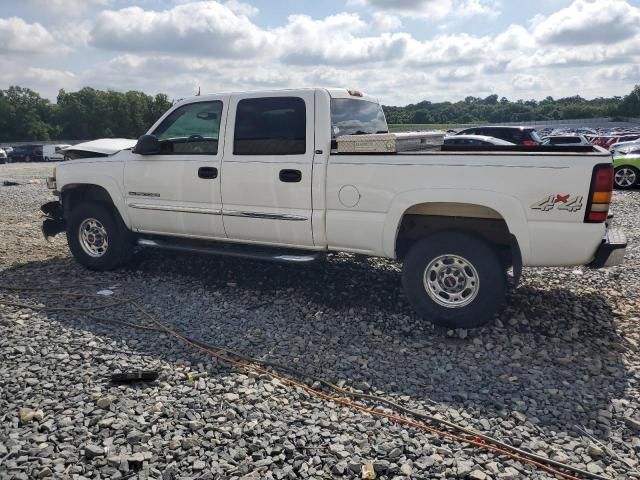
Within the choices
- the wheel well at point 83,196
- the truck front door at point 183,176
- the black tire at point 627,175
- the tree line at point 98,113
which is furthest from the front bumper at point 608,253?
the tree line at point 98,113

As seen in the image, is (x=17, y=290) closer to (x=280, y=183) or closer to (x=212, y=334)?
(x=212, y=334)

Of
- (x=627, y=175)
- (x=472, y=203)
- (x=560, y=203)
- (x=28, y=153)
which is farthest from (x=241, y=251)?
(x=28, y=153)

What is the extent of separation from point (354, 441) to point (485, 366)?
1.51 m

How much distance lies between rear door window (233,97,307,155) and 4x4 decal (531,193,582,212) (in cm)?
221

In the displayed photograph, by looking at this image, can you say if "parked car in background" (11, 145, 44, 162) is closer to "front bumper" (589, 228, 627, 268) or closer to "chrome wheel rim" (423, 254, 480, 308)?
"chrome wheel rim" (423, 254, 480, 308)

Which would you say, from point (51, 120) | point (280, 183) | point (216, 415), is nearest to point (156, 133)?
point (280, 183)

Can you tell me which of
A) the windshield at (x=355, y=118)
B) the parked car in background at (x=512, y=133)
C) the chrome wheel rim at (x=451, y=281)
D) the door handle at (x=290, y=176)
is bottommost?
the chrome wheel rim at (x=451, y=281)

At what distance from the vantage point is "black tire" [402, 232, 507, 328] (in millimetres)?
4652

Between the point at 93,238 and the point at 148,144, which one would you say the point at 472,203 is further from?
the point at 93,238

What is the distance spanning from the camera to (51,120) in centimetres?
7975

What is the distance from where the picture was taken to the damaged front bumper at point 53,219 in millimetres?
7176

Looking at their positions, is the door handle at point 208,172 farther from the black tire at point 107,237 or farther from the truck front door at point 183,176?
the black tire at point 107,237

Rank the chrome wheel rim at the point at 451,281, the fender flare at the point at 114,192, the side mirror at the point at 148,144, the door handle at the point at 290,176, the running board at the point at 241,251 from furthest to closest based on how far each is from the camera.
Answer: the fender flare at the point at 114,192
the side mirror at the point at 148,144
the running board at the point at 241,251
the door handle at the point at 290,176
the chrome wheel rim at the point at 451,281

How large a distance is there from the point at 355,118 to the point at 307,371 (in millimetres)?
2843
